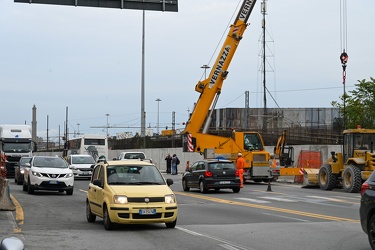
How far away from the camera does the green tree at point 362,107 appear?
162ft

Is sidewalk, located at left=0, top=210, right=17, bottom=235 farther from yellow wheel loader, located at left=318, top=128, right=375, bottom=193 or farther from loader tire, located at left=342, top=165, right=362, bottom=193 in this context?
yellow wheel loader, located at left=318, top=128, right=375, bottom=193

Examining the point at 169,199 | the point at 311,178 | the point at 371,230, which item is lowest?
the point at 311,178

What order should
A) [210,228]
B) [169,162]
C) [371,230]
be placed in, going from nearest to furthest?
[371,230] → [210,228] → [169,162]

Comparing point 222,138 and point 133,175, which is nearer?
point 133,175

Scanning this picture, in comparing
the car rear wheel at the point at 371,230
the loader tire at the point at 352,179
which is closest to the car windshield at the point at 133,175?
the car rear wheel at the point at 371,230

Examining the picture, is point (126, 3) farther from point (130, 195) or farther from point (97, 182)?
point (130, 195)

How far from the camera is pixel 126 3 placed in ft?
79.6

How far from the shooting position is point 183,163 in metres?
63.2

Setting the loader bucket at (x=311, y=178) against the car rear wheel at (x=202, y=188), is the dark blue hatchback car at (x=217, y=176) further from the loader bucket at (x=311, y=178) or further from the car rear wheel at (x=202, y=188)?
the loader bucket at (x=311, y=178)

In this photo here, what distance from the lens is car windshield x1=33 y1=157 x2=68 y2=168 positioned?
27.8m

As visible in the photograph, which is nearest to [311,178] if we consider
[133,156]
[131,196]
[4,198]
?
[133,156]

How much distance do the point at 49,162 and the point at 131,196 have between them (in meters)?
15.0

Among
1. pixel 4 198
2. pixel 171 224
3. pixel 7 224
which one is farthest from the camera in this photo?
pixel 4 198

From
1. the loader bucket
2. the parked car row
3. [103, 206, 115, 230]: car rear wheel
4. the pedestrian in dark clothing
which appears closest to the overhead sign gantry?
the parked car row
